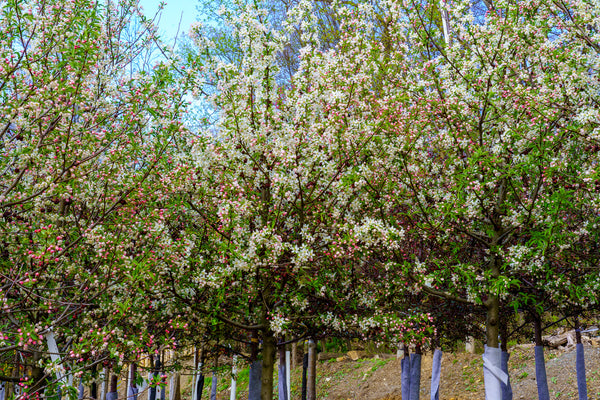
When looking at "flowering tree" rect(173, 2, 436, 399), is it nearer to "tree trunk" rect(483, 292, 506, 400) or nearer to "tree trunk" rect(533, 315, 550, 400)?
"tree trunk" rect(483, 292, 506, 400)

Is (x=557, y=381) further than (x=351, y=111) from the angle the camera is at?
Yes

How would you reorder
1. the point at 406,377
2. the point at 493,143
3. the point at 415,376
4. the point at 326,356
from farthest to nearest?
→ the point at 326,356, the point at 406,377, the point at 415,376, the point at 493,143

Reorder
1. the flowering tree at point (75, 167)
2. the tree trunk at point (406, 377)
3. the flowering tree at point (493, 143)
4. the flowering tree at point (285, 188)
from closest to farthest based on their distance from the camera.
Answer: the flowering tree at point (75, 167), the flowering tree at point (493, 143), the flowering tree at point (285, 188), the tree trunk at point (406, 377)

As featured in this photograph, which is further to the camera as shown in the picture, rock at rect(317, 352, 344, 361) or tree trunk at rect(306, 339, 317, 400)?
rock at rect(317, 352, 344, 361)

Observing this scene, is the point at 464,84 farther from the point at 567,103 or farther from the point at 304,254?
the point at 304,254

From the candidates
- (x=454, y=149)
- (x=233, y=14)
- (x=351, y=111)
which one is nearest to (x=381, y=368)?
(x=454, y=149)

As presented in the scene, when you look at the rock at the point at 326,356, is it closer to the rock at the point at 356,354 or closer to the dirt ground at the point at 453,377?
the rock at the point at 356,354

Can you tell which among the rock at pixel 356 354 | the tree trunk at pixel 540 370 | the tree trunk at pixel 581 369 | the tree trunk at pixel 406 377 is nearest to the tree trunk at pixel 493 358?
the tree trunk at pixel 540 370

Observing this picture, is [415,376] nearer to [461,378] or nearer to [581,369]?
[581,369]

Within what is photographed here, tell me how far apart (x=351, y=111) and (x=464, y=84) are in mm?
2750

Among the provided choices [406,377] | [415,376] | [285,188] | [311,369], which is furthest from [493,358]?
[311,369]

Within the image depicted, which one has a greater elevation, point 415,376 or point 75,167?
point 75,167

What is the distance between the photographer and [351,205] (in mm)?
10633

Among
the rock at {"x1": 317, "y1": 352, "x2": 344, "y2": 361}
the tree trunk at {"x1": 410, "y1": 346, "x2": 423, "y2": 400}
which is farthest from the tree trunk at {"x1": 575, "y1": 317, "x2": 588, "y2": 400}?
the rock at {"x1": 317, "y1": 352, "x2": 344, "y2": 361}
